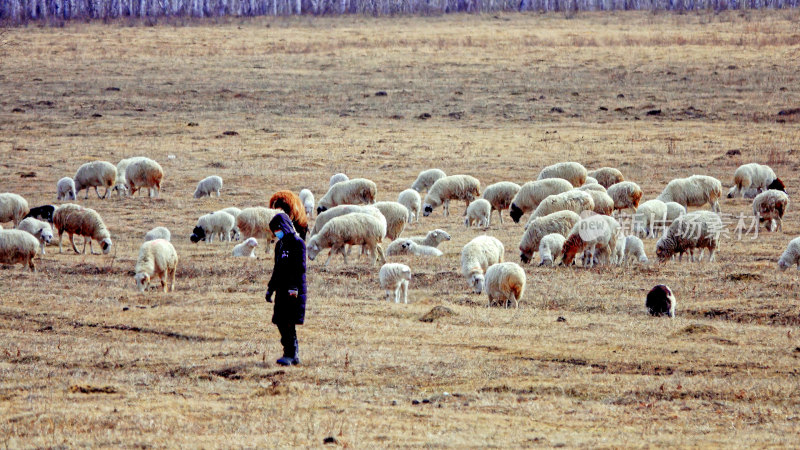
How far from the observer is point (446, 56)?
4669cm

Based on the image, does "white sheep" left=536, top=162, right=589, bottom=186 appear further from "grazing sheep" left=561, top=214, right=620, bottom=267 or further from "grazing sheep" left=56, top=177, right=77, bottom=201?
"grazing sheep" left=56, top=177, right=77, bottom=201

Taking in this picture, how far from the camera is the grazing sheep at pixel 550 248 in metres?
15.1

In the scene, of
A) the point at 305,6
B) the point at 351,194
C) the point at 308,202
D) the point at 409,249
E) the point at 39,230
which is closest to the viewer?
the point at 409,249

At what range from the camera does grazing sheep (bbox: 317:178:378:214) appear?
70.1 feet

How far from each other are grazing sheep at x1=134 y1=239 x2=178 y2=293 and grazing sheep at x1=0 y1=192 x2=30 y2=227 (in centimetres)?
642

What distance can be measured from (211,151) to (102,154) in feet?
9.95

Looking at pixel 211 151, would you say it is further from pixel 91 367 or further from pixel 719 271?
pixel 91 367

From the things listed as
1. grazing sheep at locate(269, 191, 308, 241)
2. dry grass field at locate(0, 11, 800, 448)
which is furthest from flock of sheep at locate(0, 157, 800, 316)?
dry grass field at locate(0, 11, 800, 448)

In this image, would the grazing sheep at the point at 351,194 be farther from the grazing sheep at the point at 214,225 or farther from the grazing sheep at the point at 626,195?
the grazing sheep at the point at 626,195

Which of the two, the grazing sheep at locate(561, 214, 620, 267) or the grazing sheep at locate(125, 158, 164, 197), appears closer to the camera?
the grazing sheep at locate(561, 214, 620, 267)

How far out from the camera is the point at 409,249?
643 inches

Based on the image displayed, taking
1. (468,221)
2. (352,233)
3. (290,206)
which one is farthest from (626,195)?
(290,206)

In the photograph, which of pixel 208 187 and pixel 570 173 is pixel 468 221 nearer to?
pixel 570 173

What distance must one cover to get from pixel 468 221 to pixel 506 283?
8.18 metres
